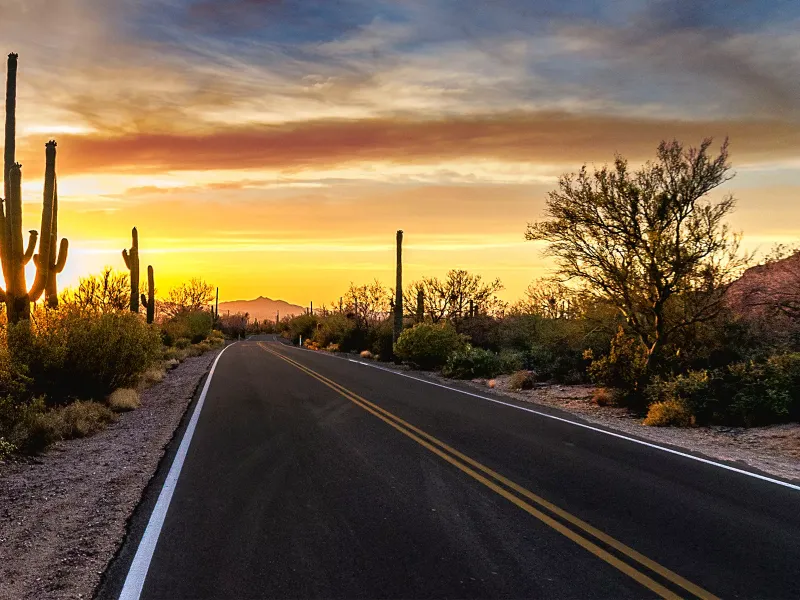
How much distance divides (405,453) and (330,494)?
2.51m

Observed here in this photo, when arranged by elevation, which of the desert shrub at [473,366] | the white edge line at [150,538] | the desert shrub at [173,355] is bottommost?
the desert shrub at [173,355]

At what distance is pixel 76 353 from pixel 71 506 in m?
10.5

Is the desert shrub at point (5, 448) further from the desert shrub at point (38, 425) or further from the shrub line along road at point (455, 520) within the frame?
the shrub line along road at point (455, 520)

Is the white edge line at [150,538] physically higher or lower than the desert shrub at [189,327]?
lower

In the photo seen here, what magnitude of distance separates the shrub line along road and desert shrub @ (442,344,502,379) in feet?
45.5

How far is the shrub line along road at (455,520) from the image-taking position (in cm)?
543

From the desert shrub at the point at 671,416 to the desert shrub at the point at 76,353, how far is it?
44.1 feet

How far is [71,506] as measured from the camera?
8.05m

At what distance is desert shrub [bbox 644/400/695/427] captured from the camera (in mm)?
14523

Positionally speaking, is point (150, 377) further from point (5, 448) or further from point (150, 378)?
point (5, 448)

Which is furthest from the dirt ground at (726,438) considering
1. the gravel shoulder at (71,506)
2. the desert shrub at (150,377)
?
the desert shrub at (150,377)

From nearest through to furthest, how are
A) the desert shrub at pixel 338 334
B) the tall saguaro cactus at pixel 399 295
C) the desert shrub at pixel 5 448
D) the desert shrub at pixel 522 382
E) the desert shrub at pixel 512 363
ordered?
the desert shrub at pixel 5 448 < the desert shrub at pixel 522 382 < the desert shrub at pixel 512 363 < the tall saguaro cactus at pixel 399 295 < the desert shrub at pixel 338 334

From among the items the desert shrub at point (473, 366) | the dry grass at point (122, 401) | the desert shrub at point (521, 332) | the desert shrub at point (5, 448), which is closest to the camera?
the desert shrub at point (5, 448)

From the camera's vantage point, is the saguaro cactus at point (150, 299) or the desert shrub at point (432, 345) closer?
the desert shrub at point (432, 345)
